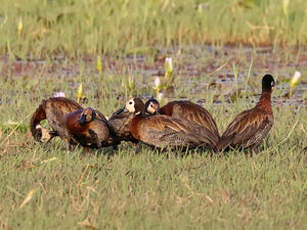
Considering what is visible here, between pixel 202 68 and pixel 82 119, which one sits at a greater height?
pixel 82 119

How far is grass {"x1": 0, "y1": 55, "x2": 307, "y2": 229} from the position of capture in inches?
212

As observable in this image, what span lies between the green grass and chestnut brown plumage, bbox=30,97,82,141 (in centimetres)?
438

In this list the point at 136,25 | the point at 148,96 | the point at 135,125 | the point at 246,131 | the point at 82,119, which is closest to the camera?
the point at 82,119

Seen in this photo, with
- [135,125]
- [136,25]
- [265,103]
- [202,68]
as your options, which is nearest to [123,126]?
[135,125]

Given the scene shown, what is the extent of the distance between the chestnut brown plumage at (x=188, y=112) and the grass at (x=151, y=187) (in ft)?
1.15

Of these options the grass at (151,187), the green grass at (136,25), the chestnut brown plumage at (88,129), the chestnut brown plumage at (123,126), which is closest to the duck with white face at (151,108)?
the chestnut brown plumage at (123,126)

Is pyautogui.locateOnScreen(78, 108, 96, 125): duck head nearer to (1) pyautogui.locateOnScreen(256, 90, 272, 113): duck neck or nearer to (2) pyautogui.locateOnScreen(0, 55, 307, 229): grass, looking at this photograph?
(2) pyautogui.locateOnScreen(0, 55, 307, 229): grass

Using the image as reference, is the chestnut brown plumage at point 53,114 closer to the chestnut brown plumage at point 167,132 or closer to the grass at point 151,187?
the grass at point 151,187

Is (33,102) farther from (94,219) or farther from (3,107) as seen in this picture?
(94,219)

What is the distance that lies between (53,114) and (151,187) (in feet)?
6.31

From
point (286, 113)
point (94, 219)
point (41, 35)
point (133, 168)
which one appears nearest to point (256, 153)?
point (133, 168)

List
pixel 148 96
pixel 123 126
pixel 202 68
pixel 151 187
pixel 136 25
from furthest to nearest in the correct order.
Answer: pixel 136 25
pixel 202 68
pixel 148 96
pixel 123 126
pixel 151 187

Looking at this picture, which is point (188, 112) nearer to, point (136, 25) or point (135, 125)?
point (135, 125)

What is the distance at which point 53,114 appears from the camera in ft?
25.5
